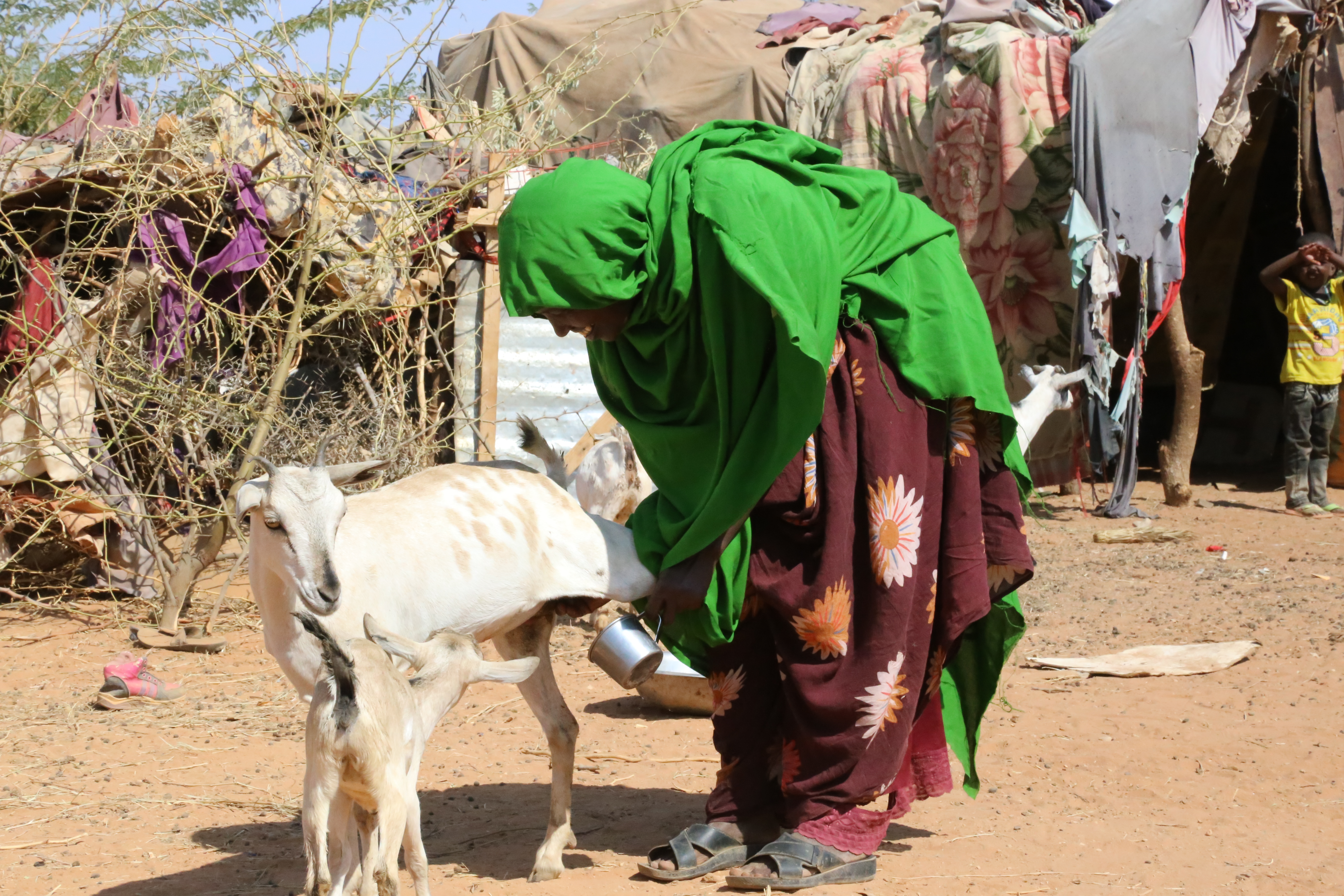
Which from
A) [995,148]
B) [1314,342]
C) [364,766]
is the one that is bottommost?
[364,766]

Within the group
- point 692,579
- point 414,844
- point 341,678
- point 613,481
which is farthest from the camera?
point 613,481

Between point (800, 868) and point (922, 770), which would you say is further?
point (922, 770)

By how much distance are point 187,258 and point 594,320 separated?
451 cm

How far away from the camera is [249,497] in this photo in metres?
3.24

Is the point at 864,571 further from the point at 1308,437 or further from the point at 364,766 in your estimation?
the point at 1308,437

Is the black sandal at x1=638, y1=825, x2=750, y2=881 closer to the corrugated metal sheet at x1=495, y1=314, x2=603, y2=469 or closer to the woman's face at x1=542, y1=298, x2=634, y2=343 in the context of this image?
the woman's face at x1=542, y1=298, x2=634, y2=343

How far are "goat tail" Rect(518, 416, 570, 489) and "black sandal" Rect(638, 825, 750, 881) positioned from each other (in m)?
1.02

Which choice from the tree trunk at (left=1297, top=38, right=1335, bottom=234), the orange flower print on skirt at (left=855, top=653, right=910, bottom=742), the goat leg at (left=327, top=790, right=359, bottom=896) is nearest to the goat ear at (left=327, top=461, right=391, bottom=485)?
the goat leg at (left=327, top=790, right=359, bottom=896)

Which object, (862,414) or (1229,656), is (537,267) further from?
(1229,656)

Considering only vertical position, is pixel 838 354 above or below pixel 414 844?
above

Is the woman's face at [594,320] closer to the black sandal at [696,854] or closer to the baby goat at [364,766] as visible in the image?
the baby goat at [364,766]

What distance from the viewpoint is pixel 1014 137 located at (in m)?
8.85

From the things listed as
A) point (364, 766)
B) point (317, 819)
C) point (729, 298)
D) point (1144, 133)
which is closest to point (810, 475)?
point (729, 298)

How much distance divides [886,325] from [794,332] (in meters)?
0.49
